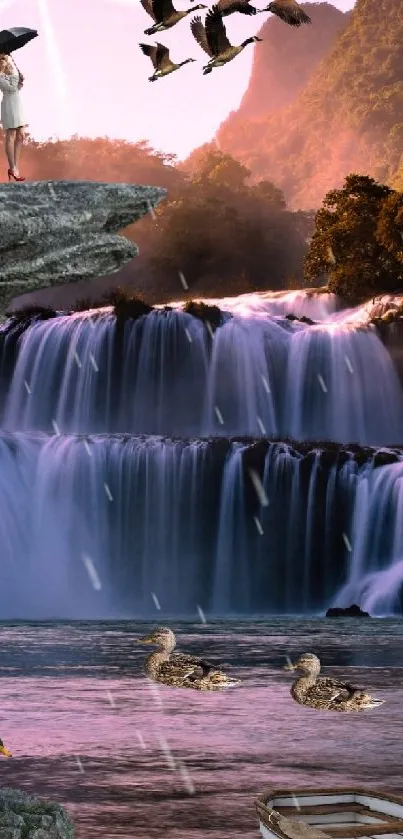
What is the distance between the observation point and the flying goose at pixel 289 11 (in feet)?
44.1

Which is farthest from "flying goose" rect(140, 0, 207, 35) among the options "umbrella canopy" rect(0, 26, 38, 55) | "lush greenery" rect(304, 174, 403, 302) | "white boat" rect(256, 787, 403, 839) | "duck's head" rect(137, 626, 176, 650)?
"lush greenery" rect(304, 174, 403, 302)

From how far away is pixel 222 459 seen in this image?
180ft

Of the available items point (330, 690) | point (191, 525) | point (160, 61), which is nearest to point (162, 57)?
point (160, 61)

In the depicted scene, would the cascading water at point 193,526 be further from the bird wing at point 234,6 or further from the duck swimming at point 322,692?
the bird wing at point 234,6

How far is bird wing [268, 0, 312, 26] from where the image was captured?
13453mm

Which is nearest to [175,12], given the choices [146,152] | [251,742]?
[251,742]

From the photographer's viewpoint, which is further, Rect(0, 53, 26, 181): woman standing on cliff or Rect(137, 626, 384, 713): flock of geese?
Rect(137, 626, 384, 713): flock of geese

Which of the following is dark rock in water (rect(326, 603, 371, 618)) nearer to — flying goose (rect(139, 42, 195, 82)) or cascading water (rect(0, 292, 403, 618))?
cascading water (rect(0, 292, 403, 618))

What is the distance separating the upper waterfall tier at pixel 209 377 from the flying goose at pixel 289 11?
50143 millimetres

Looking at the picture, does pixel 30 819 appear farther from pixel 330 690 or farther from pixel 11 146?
pixel 330 690

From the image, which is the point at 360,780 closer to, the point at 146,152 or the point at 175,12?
the point at 175,12

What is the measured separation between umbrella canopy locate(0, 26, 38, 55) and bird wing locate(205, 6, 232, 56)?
1.61 m

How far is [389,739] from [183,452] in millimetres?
32079

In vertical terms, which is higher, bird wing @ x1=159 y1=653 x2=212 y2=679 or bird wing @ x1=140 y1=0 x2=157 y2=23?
bird wing @ x1=140 y1=0 x2=157 y2=23
